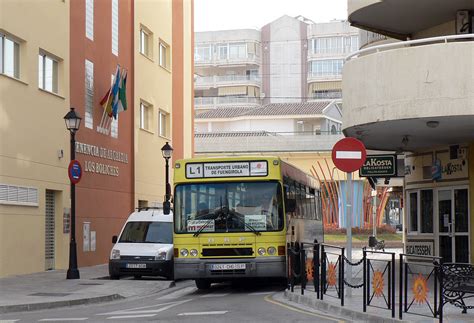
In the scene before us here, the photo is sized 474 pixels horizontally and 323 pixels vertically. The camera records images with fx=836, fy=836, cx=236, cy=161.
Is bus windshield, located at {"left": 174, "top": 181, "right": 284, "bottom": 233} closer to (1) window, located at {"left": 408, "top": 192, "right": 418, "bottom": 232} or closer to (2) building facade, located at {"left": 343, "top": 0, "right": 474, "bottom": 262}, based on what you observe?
(2) building facade, located at {"left": 343, "top": 0, "right": 474, "bottom": 262}

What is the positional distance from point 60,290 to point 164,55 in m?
22.4

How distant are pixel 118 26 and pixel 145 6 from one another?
388 cm

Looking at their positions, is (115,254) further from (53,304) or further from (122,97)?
(122,97)

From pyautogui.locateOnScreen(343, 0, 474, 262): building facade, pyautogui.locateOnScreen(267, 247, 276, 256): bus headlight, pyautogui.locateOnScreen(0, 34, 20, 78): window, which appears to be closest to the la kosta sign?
pyautogui.locateOnScreen(0, 34, 20, 78): window

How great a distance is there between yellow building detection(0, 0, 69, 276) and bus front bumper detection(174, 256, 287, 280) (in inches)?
251

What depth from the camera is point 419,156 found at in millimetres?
24094

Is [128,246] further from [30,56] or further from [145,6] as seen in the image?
[145,6]

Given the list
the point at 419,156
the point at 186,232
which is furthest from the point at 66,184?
the point at 419,156

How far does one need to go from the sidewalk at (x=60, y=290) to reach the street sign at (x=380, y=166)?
695 centimetres

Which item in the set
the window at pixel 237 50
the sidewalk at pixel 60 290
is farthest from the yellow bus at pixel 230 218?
the window at pixel 237 50

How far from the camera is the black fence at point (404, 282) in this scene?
12352 mm

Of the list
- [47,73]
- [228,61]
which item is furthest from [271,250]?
[228,61]

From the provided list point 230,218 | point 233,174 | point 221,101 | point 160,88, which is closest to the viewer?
point 230,218

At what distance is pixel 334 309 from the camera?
14.2 m
